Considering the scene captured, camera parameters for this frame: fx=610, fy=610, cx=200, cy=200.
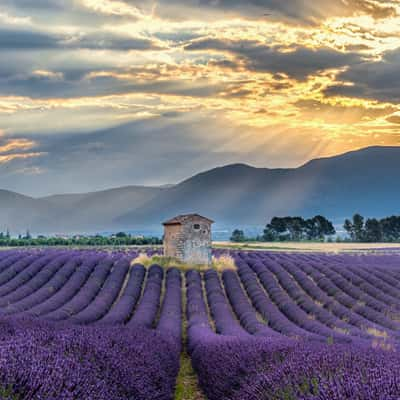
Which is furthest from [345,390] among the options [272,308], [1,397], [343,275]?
[343,275]

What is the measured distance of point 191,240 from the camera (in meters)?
28.9

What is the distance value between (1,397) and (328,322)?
47.2 ft

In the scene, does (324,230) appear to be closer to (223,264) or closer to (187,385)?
(223,264)

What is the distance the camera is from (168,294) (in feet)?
68.3

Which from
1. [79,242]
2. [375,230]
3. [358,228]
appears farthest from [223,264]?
[375,230]

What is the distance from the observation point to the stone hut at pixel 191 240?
2884 centimetres

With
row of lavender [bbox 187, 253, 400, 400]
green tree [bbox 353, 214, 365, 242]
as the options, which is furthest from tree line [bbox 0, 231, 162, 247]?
green tree [bbox 353, 214, 365, 242]

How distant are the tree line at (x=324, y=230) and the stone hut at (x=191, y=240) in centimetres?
4064

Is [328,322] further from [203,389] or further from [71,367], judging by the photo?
[71,367]

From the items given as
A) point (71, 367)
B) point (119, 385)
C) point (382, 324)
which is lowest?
point (382, 324)

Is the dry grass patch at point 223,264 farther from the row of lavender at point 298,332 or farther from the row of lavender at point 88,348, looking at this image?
the row of lavender at point 88,348

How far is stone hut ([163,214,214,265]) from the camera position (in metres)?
28.8

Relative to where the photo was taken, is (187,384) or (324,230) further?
(324,230)

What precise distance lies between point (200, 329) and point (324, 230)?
69880 millimetres
